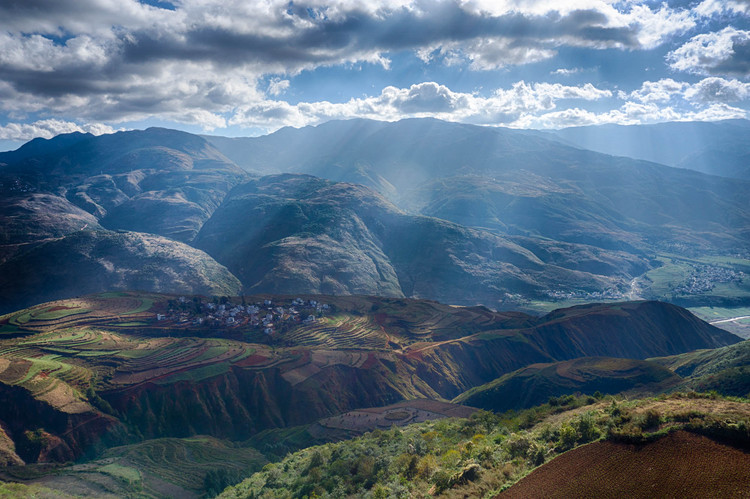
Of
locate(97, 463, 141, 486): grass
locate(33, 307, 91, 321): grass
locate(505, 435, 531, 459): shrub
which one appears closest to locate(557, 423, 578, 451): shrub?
locate(505, 435, 531, 459): shrub

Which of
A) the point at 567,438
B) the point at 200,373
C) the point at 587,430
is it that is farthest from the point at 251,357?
the point at 587,430

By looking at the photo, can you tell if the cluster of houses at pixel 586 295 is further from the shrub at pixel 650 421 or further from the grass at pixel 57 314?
the shrub at pixel 650 421

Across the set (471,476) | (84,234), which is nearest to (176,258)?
(84,234)

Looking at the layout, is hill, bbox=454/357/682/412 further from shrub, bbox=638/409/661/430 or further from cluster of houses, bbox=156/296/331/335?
shrub, bbox=638/409/661/430

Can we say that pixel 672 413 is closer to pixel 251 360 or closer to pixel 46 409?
pixel 251 360

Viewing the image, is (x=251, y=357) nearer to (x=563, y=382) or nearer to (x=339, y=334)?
(x=339, y=334)

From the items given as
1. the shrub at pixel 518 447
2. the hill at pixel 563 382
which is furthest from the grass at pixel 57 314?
the shrub at pixel 518 447
